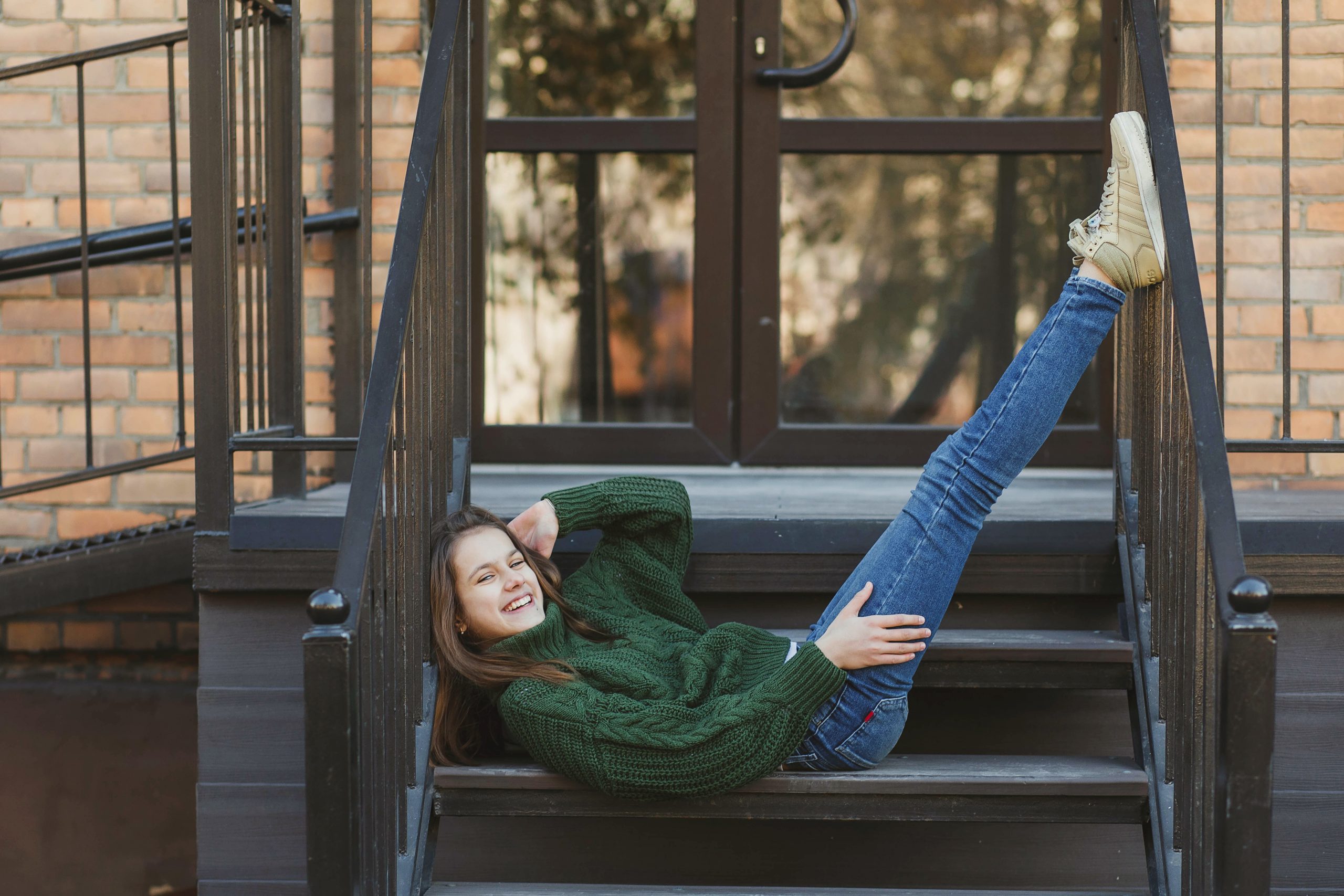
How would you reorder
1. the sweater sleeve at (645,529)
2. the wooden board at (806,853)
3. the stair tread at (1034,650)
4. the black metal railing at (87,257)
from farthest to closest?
the black metal railing at (87,257), the wooden board at (806,853), the sweater sleeve at (645,529), the stair tread at (1034,650)

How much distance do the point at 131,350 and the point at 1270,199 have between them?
3014 mm

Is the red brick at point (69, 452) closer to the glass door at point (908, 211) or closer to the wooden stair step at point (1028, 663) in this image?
the glass door at point (908, 211)

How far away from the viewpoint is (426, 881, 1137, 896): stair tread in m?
1.77

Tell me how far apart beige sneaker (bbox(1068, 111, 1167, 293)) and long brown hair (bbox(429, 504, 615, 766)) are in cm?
105

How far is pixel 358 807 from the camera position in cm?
149

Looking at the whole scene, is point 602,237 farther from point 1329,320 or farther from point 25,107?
point 1329,320

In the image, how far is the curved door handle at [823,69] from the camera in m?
2.95

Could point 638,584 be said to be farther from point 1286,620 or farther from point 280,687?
point 1286,620

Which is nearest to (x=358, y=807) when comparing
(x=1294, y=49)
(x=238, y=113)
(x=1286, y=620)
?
(x=1286, y=620)

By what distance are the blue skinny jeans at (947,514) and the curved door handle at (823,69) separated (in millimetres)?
1294

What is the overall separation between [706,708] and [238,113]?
2.26 meters

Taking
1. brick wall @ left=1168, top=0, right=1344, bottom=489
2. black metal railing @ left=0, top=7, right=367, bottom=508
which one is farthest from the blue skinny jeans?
brick wall @ left=1168, top=0, right=1344, bottom=489

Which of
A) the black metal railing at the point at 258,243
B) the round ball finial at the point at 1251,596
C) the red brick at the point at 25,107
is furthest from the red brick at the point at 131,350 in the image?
the round ball finial at the point at 1251,596

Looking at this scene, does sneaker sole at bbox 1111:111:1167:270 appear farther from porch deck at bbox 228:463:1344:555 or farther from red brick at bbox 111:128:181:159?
red brick at bbox 111:128:181:159
